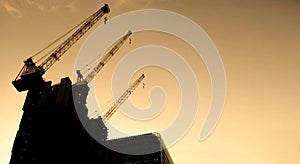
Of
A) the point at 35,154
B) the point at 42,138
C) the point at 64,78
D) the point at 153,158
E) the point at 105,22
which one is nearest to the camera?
the point at 35,154

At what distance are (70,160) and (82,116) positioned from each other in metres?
23.9

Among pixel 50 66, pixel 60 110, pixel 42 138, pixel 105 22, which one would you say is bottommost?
pixel 42 138

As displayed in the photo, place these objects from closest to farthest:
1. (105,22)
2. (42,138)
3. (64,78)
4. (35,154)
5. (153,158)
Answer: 1. (35,154)
2. (42,138)
3. (105,22)
4. (64,78)
5. (153,158)

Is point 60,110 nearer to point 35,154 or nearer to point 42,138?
point 42,138

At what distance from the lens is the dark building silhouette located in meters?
108

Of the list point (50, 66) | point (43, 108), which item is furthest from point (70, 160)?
point (50, 66)

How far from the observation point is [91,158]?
416ft

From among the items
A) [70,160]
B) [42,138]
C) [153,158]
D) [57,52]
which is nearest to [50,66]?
[57,52]

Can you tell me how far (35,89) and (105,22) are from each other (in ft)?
116

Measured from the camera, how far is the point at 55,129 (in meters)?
117

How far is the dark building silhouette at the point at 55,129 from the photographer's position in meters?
108

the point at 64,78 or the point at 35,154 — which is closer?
the point at 35,154

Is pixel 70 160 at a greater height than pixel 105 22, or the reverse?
pixel 105 22

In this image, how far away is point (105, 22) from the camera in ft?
397
